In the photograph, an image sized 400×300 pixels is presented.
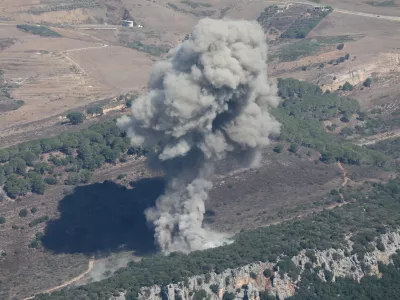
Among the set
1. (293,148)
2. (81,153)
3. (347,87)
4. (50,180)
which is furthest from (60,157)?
(347,87)

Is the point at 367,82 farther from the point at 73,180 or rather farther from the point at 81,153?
the point at 73,180

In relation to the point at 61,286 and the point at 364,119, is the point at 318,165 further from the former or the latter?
the point at 61,286

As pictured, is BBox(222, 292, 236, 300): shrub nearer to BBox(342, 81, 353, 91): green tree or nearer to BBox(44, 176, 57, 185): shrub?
BBox(44, 176, 57, 185): shrub

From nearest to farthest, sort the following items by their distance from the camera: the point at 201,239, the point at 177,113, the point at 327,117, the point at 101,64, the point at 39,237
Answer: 1. the point at 177,113
2. the point at 201,239
3. the point at 39,237
4. the point at 327,117
5. the point at 101,64

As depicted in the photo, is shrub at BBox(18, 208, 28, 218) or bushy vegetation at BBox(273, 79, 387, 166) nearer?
shrub at BBox(18, 208, 28, 218)

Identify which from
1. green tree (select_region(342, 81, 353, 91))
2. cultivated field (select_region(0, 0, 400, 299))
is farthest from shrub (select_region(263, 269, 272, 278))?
green tree (select_region(342, 81, 353, 91))

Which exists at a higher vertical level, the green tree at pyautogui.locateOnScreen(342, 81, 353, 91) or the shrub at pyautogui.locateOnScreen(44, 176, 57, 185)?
the shrub at pyautogui.locateOnScreen(44, 176, 57, 185)

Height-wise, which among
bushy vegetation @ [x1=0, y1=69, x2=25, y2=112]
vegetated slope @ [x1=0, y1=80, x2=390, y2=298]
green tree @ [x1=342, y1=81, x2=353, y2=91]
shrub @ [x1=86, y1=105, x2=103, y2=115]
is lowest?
bushy vegetation @ [x1=0, y1=69, x2=25, y2=112]

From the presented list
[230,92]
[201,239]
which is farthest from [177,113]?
[201,239]
